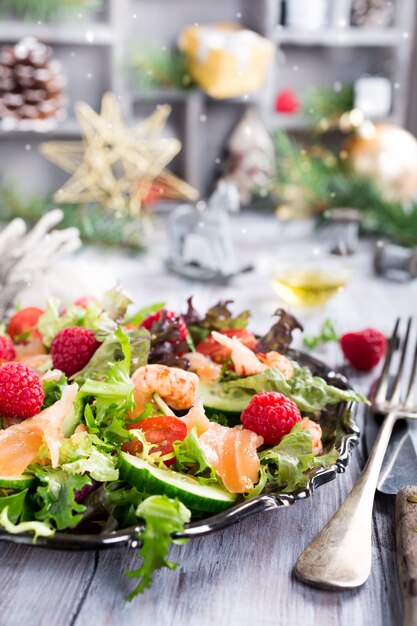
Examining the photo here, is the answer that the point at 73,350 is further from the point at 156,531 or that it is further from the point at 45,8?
the point at 45,8

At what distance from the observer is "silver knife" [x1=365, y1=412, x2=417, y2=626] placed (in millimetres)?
833

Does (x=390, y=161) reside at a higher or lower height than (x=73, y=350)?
lower

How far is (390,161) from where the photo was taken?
3059 millimetres

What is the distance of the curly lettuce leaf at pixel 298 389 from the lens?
1.20 meters

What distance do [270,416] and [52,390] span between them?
0.32 m

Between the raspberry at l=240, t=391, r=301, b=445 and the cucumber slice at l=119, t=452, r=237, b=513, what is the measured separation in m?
0.14

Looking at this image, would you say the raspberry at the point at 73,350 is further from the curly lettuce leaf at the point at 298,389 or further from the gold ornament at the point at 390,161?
the gold ornament at the point at 390,161

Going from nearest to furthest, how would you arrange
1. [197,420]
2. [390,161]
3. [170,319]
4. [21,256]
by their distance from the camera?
1. [197,420]
2. [170,319]
3. [21,256]
4. [390,161]

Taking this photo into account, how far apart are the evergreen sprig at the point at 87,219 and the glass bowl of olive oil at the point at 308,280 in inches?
30.2

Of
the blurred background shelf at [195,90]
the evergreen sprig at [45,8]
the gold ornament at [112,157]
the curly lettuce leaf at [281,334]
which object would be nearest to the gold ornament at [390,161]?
the blurred background shelf at [195,90]

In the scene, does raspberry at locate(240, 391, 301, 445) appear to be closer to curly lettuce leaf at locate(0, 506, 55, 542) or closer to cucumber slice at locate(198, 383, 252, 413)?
cucumber slice at locate(198, 383, 252, 413)

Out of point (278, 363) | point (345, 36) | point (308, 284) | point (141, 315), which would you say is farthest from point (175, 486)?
point (345, 36)

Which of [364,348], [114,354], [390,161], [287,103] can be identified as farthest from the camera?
[287,103]

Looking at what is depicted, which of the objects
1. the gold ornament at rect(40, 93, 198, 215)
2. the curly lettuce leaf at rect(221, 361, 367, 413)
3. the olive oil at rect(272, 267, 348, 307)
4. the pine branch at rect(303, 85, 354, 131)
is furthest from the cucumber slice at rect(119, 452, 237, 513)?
the pine branch at rect(303, 85, 354, 131)
